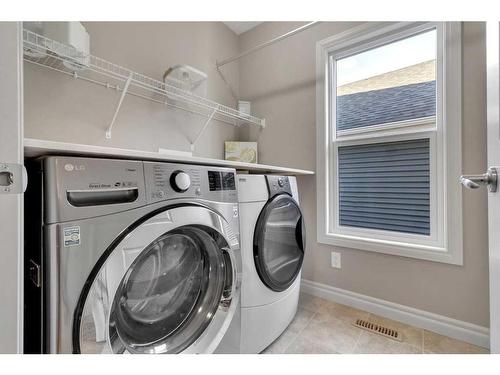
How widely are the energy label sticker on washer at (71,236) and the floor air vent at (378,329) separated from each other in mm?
1620

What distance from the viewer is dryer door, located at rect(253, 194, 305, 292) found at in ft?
3.87

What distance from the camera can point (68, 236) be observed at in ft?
1.88

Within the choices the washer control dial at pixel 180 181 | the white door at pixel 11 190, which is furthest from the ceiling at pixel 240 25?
the white door at pixel 11 190

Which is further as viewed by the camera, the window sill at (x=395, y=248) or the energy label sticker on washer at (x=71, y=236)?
the window sill at (x=395, y=248)

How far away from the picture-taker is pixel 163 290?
3.05ft

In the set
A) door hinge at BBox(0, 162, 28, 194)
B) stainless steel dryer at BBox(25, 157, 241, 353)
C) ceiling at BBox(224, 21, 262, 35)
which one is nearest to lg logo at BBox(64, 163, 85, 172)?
stainless steel dryer at BBox(25, 157, 241, 353)

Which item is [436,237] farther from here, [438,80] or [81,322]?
[81,322]

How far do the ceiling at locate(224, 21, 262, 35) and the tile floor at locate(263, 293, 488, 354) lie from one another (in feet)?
8.43

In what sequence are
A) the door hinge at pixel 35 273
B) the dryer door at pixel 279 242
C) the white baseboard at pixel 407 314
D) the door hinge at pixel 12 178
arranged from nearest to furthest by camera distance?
the door hinge at pixel 12 178 < the door hinge at pixel 35 273 < the dryer door at pixel 279 242 < the white baseboard at pixel 407 314

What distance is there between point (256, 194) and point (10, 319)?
36.0 inches

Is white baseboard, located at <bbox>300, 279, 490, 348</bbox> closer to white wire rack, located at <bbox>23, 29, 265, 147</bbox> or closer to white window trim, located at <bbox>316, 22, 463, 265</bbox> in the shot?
white window trim, located at <bbox>316, 22, 463, 265</bbox>

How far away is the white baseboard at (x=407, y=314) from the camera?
50.6 inches

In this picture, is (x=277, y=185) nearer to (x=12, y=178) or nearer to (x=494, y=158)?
(x=494, y=158)

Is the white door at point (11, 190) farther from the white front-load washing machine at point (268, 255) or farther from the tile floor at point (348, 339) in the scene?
the tile floor at point (348, 339)
